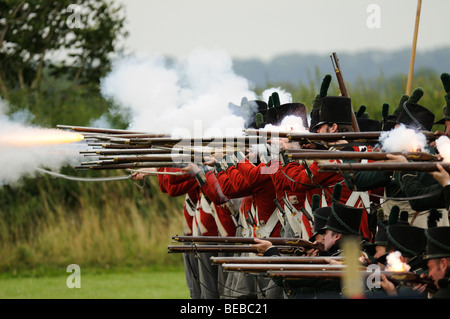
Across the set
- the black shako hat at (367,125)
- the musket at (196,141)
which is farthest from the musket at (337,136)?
the black shako hat at (367,125)

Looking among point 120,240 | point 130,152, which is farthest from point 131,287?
point 130,152

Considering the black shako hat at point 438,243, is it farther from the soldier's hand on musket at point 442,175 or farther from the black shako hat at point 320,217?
the black shako hat at point 320,217

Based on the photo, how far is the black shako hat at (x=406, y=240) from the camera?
17.8 ft

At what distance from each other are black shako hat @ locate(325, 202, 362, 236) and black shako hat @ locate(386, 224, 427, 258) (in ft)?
1.10

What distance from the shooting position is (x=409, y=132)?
5.21m

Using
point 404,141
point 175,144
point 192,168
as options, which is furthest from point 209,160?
point 404,141

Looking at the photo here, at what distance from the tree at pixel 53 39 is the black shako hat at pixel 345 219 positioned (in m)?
12.1

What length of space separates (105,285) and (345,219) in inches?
270

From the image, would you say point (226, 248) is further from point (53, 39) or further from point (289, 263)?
point (53, 39)

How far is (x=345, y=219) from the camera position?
19.1ft

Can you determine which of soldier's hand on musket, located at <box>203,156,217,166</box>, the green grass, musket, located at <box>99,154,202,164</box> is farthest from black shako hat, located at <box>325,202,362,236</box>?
the green grass
